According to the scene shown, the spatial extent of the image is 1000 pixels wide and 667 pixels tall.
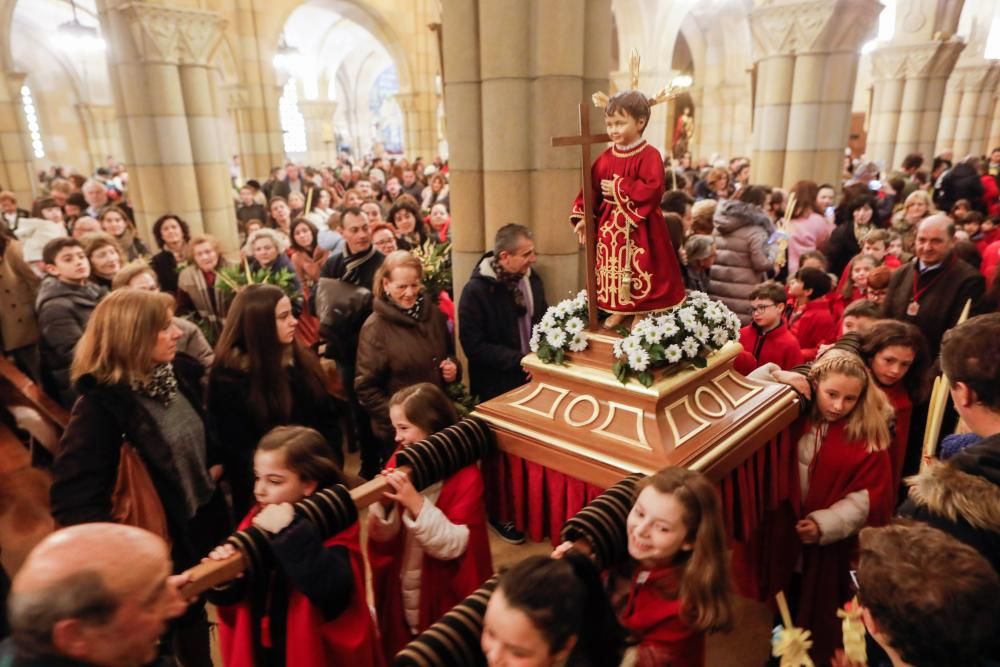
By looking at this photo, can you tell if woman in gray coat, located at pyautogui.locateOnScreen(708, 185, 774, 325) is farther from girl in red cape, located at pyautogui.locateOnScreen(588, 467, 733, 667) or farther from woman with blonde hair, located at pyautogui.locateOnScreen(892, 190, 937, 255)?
girl in red cape, located at pyautogui.locateOnScreen(588, 467, 733, 667)

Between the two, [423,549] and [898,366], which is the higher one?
[898,366]

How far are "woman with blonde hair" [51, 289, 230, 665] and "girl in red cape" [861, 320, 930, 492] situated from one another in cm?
303

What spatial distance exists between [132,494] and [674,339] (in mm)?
2134

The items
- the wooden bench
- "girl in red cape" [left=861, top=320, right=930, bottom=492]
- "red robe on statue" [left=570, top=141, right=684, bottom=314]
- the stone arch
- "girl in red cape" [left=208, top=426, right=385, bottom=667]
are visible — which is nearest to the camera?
"girl in red cape" [left=208, top=426, right=385, bottom=667]

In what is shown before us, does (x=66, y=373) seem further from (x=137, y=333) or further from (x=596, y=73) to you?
(x=596, y=73)

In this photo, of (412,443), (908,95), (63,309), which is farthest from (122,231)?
(908,95)

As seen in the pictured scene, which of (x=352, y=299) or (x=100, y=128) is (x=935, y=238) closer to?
(x=352, y=299)

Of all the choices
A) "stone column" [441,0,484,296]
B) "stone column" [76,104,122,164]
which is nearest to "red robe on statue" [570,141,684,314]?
"stone column" [441,0,484,296]

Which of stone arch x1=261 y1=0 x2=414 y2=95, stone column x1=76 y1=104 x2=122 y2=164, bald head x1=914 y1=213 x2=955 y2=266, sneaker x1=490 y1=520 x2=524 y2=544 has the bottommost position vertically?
sneaker x1=490 y1=520 x2=524 y2=544

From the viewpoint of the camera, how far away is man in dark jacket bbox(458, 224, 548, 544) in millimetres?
3578

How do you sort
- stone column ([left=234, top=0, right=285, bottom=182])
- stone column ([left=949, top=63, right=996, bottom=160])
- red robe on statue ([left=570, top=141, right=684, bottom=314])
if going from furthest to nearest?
stone column ([left=949, top=63, right=996, bottom=160])
stone column ([left=234, top=0, right=285, bottom=182])
red robe on statue ([left=570, top=141, right=684, bottom=314])

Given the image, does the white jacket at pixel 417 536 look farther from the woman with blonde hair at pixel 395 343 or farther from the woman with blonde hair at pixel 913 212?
the woman with blonde hair at pixel 913 212

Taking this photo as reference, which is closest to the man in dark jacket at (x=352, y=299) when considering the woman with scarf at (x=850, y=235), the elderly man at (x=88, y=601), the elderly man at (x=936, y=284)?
the elderly man at (x=88, y=601)

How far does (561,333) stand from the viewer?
2533 millimetres
